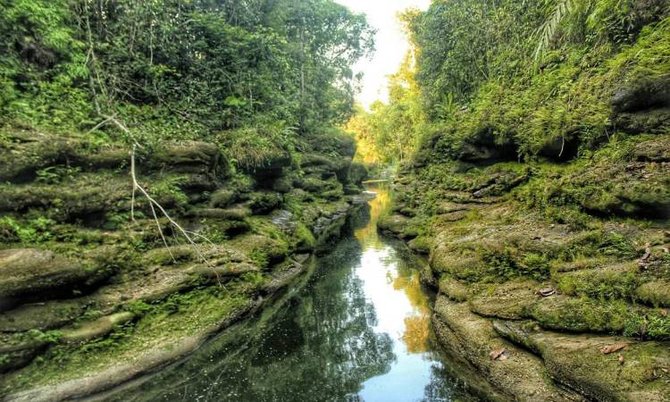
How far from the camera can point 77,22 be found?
11.9 meters

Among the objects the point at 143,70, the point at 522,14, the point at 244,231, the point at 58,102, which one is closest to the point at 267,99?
the point at 143,70

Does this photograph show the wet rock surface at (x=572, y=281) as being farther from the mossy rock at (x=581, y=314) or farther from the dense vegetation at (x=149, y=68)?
the dense vegetation at (x=149, y=68)

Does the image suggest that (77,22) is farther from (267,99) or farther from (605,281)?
(605,281)

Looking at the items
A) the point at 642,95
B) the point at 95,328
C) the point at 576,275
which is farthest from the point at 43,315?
the point at 642,95

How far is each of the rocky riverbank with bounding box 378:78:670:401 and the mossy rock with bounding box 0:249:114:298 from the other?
24.8 ft

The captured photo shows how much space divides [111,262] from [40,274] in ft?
5.00

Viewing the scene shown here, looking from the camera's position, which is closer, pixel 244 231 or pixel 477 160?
pixel 244 231

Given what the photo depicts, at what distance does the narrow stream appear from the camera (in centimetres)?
698

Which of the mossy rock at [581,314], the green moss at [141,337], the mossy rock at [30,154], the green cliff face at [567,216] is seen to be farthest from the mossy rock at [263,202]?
the mossy rock at [581,314]

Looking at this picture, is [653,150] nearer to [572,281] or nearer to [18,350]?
[572,281]

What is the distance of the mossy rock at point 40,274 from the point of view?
22.0 feet

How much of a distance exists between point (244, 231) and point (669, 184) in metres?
10.9

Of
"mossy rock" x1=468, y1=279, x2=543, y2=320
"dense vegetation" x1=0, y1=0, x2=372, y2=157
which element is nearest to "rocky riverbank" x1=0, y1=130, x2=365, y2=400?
"dense vegetation" x1=0, y1=0, x2=372, y2=157

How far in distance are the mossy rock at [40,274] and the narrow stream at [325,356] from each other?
233 cm
